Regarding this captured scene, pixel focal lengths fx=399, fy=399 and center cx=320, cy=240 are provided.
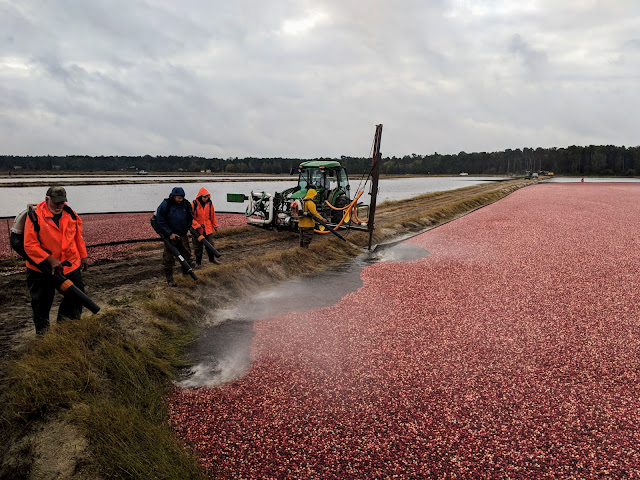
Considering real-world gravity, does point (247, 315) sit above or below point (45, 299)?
below

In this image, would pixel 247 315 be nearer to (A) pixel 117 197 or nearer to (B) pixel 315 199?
(B) pixel 315 199

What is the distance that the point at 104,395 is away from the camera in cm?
482

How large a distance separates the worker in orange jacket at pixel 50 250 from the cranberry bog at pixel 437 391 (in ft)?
8.06

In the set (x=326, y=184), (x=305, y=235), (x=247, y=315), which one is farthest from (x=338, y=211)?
(x=247, y=315)

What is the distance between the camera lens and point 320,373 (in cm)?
568

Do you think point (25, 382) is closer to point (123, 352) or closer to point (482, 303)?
point (123, 352)

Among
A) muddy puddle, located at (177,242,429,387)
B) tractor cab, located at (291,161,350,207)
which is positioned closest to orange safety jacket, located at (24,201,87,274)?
muddy puddle, located at (177,242,429,387)

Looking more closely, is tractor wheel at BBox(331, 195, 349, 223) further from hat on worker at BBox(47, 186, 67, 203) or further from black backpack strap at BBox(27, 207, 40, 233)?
black backpack strap at BBox(27, 207, 40, 233)

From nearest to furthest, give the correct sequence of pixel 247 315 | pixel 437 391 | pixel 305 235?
pixel 437 391 → pixel 247 315 → pixel 305 235

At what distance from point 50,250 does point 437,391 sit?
18.6 feet

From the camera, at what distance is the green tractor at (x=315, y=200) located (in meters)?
17.7

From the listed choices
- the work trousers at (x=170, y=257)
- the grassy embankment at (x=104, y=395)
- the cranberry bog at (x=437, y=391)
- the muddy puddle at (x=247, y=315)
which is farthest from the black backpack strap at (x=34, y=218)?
the work trousers at (x=170, y=257)

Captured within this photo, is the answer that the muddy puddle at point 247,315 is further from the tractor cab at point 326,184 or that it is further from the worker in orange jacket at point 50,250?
the tractor cab at point 326,184

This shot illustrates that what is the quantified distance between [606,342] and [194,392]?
254 inches
